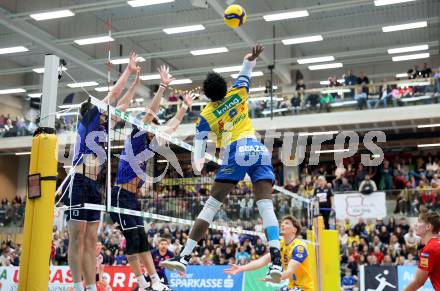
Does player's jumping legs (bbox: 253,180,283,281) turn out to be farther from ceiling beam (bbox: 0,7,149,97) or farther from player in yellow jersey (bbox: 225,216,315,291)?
ceiling beam (bbox: 0,7,149,97)

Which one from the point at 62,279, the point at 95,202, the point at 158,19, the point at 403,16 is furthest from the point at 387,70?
the point at 95,202

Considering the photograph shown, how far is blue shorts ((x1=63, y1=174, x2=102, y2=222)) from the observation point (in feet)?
21.5

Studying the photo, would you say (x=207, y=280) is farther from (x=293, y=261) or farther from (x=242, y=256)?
(x=293, y=261)

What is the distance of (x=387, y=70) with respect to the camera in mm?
33312

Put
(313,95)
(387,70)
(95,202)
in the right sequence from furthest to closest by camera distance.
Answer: (387,70) < (313,95) < (95,202)

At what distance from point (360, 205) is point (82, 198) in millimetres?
16750

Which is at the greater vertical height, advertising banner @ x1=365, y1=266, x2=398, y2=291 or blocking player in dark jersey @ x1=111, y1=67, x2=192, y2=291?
blocking player in dark jersey @ x1=111, y1=67, x2=192, y2=291

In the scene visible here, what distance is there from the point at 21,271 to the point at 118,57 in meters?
25.0

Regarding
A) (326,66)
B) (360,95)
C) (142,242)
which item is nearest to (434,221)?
(142,242)

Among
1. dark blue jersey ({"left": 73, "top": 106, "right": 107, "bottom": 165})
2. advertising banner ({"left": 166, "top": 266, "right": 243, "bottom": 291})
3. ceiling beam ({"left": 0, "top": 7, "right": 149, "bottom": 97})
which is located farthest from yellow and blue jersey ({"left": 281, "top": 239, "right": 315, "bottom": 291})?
ceiling beam ({"left": 0, "top": 7, "right": 149, "bottom": 97})

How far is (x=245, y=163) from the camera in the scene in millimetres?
6168

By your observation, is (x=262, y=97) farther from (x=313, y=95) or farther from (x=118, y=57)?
(x=118, y=57)

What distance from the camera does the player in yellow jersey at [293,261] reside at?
7582 millimetres

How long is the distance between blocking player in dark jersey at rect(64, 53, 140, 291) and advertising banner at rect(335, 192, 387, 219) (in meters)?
16.2
